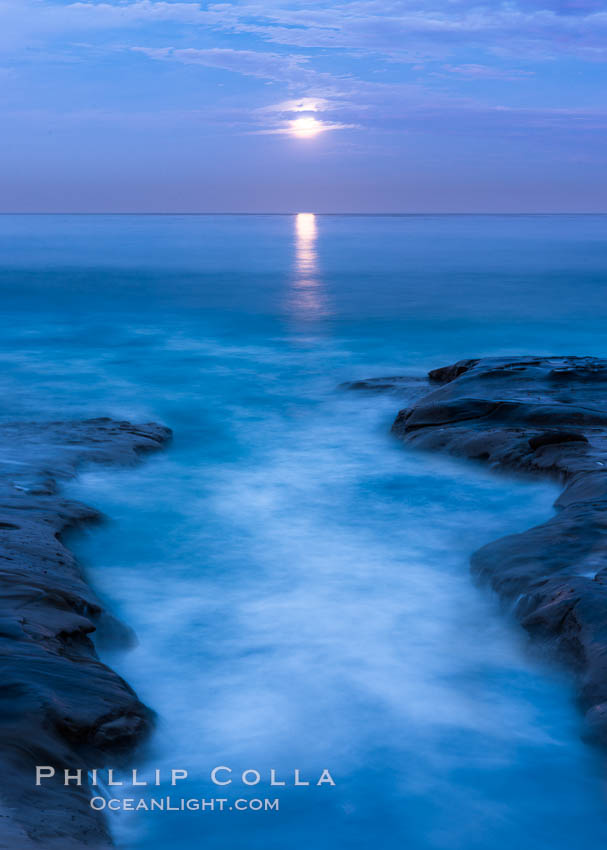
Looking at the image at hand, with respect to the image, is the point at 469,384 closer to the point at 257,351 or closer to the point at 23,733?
the point at 257,351

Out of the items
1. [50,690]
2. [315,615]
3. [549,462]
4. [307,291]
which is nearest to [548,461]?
[549,462]

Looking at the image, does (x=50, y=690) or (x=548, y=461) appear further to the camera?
(x=548, y=461)

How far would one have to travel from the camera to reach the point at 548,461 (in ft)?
26.7

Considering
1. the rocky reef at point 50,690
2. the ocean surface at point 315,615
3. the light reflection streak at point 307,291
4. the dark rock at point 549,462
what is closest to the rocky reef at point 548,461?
the dark rock at point 549,462

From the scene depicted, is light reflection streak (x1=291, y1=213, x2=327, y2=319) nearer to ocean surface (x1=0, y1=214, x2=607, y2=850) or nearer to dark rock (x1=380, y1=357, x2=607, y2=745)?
ocean surface (x1=0, y1=214, x2=607, y2=850)

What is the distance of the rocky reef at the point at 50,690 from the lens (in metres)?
3.34

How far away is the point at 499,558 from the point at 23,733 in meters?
3.75

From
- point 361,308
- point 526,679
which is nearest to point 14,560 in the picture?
point 526,679

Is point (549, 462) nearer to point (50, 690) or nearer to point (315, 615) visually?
point (315, 615)

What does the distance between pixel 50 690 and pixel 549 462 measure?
5.56 m

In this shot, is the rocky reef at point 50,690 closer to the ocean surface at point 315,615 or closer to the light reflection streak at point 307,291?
the ocean surface at point 315,615

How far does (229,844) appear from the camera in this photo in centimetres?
376

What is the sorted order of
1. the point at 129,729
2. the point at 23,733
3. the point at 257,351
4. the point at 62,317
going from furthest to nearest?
the point at 62,317 < the point at 257,351 < the point at 129,729 < the point at 23,733

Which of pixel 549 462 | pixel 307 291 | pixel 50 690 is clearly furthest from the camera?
pixel 307 291
